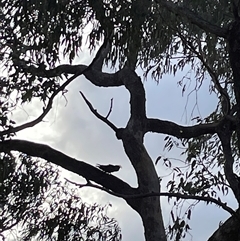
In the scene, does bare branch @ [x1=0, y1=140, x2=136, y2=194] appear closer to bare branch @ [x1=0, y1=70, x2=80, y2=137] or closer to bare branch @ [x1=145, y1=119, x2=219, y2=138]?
bare branch @ [x1=0, y1=70, x2=80, y2=137]

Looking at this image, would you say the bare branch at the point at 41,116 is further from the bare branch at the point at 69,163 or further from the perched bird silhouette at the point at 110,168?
the perched bird silhouette at the point at 110,168

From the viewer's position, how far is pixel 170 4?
3.29 m

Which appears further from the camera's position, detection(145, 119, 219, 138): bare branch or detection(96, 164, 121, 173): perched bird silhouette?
detection(96, 164, 121, 173): perched bird silhouette

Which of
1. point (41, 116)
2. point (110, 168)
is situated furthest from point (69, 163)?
point (41, 116)

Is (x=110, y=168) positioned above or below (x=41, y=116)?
below

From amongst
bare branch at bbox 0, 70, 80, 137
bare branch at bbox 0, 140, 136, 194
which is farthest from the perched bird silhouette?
bare branch at bbox 0, 70, 80, 137

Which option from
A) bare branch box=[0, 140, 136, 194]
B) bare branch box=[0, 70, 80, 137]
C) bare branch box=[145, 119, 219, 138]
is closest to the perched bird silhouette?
bare branch box=[0, 140, 136, 194]

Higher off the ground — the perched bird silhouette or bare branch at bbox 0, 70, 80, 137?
bare branch at bbox 0, 70, 80, 137

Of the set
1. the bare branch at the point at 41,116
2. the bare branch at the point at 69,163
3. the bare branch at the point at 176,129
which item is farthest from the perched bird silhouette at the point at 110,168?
the bare branch at the point at 41,116

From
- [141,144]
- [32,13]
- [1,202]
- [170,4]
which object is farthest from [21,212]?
[170,4]

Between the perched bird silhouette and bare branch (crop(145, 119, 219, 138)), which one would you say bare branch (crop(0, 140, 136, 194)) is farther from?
bare branch (crop(145, 119, 219, 138))

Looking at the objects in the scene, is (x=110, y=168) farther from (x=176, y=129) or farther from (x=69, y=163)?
(x=176, y=129)

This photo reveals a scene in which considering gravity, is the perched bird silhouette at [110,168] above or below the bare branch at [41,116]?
below

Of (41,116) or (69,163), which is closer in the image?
(41,116)
